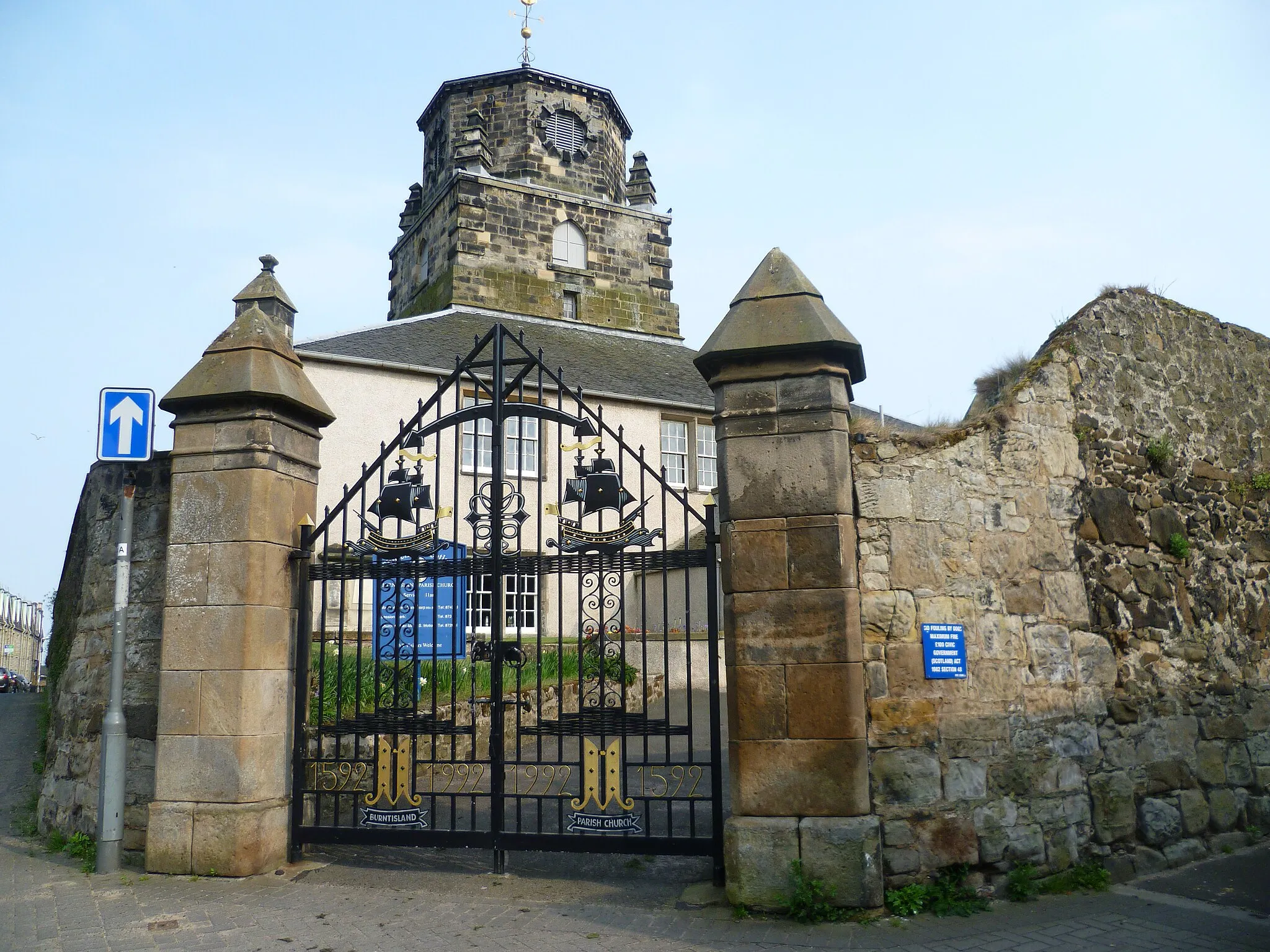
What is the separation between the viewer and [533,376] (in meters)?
14.6

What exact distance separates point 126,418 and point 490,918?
4.32m

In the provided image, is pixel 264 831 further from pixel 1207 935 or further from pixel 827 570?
pixel 1207 935

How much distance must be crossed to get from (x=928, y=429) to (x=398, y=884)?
4.36 metres

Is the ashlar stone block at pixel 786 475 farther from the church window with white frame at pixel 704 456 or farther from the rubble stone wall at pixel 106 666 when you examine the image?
the church window with white frame at pixel 704 456

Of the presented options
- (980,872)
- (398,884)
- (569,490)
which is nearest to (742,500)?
(569,490)

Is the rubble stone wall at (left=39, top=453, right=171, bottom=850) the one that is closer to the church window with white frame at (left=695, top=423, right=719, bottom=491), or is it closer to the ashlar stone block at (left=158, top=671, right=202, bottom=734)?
the ashlar stone block at (left=158, top=671, right=202, bottom=734)

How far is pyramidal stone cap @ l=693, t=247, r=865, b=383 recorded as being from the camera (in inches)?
232

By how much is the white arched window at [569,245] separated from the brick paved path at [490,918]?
2107 cm

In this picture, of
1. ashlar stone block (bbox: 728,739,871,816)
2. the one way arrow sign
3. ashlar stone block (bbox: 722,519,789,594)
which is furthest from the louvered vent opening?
ashlar stone block (bbox: 728,739,871,816)

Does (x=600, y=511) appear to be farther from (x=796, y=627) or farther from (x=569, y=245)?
(x=569, y=245)

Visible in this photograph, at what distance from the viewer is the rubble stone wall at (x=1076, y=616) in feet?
18.7

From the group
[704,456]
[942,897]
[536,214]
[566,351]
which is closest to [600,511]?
[942,897]

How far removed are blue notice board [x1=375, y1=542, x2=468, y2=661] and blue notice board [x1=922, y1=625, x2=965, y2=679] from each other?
8.66ft

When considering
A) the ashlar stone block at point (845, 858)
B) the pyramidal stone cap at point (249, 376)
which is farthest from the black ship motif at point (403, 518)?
the ashlar stone block at point (845, 858)
